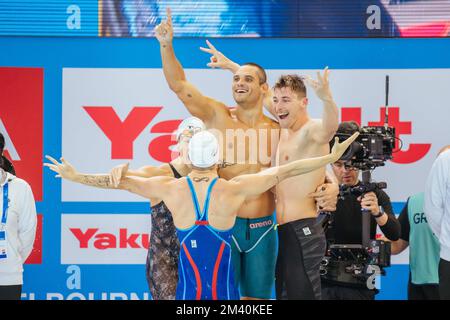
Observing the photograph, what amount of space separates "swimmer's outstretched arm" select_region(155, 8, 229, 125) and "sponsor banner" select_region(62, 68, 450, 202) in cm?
92

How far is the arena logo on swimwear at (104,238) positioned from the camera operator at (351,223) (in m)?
1.77

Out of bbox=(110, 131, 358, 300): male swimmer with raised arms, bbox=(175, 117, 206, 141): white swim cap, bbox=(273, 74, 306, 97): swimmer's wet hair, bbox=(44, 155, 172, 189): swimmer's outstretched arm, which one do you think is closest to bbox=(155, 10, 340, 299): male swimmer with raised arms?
bbox=(273, 74, 306, 97): swimmer's wet hair

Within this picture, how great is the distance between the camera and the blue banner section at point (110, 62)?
7887mm

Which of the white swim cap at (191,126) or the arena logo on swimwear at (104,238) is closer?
the white swim cap at (191,126)

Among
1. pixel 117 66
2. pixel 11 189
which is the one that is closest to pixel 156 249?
pixel 11 189

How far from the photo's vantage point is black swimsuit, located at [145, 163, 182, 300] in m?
6.39

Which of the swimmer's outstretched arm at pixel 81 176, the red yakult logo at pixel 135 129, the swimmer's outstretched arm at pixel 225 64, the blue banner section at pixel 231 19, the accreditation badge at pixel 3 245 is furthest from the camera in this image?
the red yakult logo at pixel 135 129

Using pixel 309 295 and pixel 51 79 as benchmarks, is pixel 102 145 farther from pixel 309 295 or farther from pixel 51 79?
pixel 309 295

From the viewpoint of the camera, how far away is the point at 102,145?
797 cm

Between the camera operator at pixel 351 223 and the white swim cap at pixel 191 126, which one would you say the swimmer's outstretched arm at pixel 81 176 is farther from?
the camera operator at pixel 351 223

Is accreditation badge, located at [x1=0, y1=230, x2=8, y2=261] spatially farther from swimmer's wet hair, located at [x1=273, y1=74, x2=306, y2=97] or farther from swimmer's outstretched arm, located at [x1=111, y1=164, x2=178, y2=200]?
swimmer's wet hair, located at [x1=273, y1=74, x2=306, y2=97]

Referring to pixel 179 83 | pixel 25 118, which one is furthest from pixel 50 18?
pixel 179 83

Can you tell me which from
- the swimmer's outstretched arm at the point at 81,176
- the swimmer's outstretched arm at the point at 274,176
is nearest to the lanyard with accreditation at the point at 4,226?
the swimmer's outstretched arm at the point at 81,176
